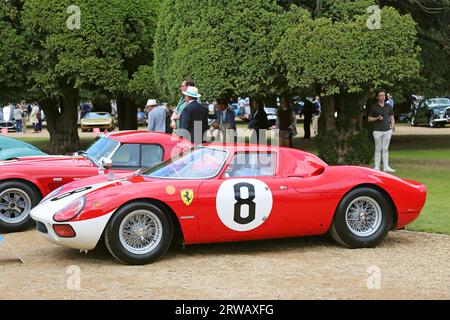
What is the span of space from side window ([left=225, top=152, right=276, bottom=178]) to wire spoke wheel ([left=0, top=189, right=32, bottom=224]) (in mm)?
3056

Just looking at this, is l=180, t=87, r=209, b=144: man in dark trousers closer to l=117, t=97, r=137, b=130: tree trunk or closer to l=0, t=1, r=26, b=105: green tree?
l=0, t=1, r=26, b=105: green tree

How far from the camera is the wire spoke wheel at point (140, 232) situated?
705 centimetres

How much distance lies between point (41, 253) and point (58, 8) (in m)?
14.4

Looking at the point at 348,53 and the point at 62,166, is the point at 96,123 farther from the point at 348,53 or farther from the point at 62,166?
the point at 62,166

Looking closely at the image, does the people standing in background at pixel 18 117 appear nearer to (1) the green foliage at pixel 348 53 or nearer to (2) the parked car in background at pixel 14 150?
(1) the green foliage at pixel 348 53

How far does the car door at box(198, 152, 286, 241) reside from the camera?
7336 millimetres

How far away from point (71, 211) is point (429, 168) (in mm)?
11720

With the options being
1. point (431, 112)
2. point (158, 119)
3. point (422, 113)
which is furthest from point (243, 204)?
point (422, 113)

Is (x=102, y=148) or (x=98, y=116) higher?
(x=98, y=116)

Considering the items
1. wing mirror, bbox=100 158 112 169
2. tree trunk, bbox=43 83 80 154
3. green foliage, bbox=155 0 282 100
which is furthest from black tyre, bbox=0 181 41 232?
tree trunk, bbox=43 83 80 154

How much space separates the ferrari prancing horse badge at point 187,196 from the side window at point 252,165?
518 mm

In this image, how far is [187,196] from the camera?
7.24m
